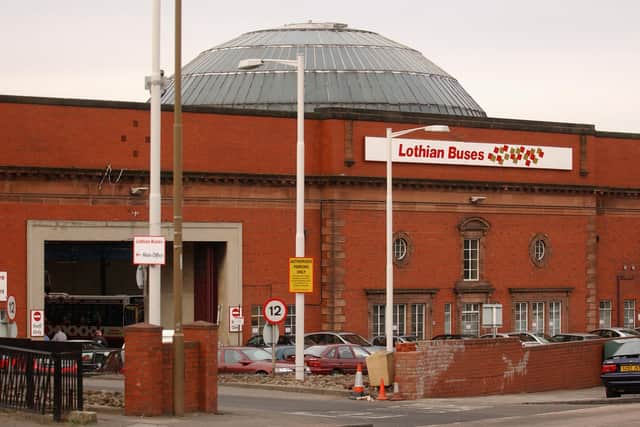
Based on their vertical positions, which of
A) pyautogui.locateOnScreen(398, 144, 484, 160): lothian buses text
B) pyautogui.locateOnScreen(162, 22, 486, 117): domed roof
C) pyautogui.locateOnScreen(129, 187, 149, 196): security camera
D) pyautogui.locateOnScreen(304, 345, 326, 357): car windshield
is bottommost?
pyautogui.locateOnScreen(304, 345, 326, 357): car windshield

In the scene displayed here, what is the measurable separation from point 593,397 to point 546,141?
1150 inches

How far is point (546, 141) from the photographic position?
68812mm

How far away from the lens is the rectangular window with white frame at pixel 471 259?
Answer: 66375 millimetres

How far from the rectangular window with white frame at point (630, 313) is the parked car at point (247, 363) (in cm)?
3115

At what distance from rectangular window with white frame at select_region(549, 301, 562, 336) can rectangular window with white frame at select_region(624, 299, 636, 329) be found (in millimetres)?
4529

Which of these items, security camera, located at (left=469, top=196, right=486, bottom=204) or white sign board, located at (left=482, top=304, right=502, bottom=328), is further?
security camera, located at (left=469, top=196, right=486, bottom=204)

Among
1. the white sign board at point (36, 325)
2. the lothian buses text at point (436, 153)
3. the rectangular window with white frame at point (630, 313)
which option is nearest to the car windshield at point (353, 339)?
the lothian buses text at point (436, 153)

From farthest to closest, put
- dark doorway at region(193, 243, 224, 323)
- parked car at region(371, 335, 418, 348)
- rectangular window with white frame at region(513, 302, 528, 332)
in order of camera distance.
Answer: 1. rectangular window with white frame at region(513, 302, 528, 332)
2. dark doorway at region(193, 243, 224, 323)
3. parked car at region(371, 335, 418, 348)

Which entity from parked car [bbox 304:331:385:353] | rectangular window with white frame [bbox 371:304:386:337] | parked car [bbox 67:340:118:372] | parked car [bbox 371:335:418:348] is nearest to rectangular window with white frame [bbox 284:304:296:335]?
parked car [bbox 304:331:385:353]

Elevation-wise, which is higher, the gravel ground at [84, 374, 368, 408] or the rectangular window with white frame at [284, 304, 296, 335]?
the rectangular window with white frame at [284, 304, 296, 335]

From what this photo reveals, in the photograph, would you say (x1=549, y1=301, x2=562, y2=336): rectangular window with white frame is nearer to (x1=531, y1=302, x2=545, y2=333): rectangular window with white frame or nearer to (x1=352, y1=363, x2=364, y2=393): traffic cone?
(x1=531, y1=302, x2=545, y2=333): rectangular window with white frame

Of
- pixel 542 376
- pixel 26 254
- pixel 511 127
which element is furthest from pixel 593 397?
pixel 511 127

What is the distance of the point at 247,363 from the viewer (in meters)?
44.7

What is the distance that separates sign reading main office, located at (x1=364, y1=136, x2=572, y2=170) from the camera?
6303cm
